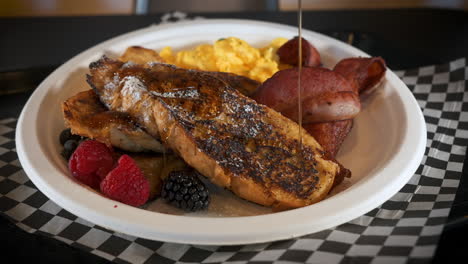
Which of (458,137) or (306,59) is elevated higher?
(306,59)

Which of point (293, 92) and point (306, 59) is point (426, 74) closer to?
point (306, 59)

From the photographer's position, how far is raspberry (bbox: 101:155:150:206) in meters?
1.54

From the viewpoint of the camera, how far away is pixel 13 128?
2137mm

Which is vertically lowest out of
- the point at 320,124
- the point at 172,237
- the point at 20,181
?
the point at 20,181

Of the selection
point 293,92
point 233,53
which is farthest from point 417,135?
point 233,53

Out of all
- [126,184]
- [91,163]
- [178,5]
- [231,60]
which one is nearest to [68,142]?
[91,163]

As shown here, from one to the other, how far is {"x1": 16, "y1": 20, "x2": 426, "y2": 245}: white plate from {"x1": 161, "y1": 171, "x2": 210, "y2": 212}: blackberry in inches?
2.0

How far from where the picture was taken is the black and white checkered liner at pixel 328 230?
4.48 ft

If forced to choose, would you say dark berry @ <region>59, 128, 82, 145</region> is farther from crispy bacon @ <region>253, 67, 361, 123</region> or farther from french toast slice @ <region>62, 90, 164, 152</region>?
crispy bacon @ <region>253, 67, 361, 123</region>

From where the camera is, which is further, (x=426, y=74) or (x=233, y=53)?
(x=426, y=74)

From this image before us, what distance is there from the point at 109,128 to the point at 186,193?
37cm

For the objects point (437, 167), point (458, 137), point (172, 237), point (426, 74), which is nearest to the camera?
point (172, 237)

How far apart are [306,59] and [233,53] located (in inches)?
13.6

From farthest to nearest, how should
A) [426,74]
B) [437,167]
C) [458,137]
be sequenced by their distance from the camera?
[426,74] < [458,137] < [437,167]
